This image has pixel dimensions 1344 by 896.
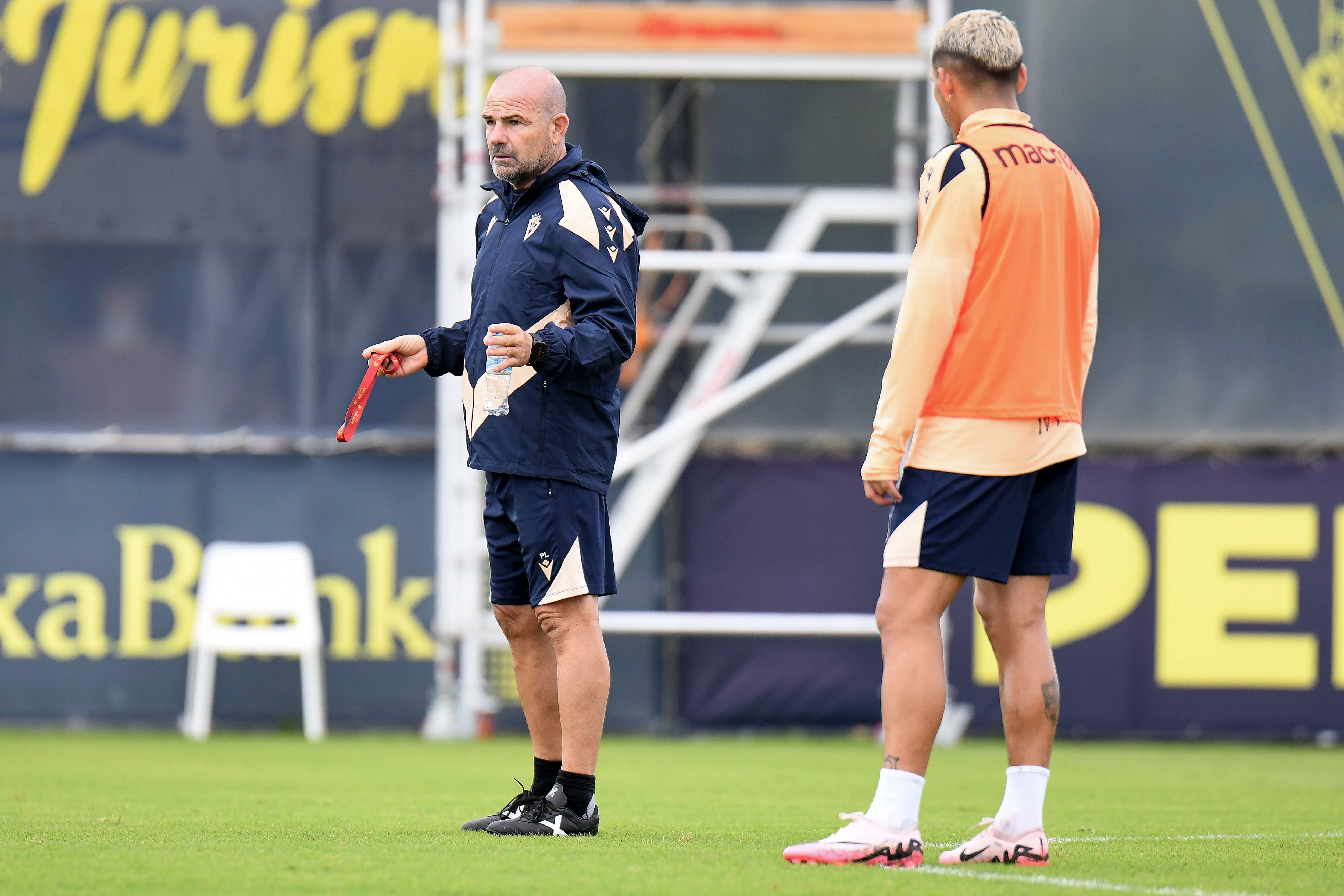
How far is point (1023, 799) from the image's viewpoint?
11.8 feet

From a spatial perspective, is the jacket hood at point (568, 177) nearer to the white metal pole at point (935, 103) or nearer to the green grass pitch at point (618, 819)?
the green grass pitch at point (618, 819)

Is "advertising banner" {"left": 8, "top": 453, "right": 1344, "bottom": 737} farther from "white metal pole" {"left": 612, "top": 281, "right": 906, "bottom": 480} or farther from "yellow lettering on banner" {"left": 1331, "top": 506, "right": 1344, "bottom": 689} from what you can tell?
"white metal pole" {"left": 612, "top": 281, "right": 906, "bottom": 480}

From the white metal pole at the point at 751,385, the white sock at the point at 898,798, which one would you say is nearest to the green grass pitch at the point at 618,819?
the white sock at the point at 898,798

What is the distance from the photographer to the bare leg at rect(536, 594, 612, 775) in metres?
3.98

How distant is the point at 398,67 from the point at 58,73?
1786 mm

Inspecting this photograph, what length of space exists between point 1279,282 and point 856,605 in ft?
9.44

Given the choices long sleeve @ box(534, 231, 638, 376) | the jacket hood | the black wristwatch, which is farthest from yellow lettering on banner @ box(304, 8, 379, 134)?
the black wristwatch

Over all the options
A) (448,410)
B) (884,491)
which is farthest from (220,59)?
(884,491)

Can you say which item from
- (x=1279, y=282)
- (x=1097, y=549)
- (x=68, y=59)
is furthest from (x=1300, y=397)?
(x=68, y=59)

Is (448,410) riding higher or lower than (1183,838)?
higher

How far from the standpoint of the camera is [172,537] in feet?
28.6

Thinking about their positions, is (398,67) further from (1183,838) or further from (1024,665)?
(1024,665)

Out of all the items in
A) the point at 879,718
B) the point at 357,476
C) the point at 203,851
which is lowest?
the point at 879,718

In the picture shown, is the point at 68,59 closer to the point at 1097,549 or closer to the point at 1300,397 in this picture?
the point at 1097,549
